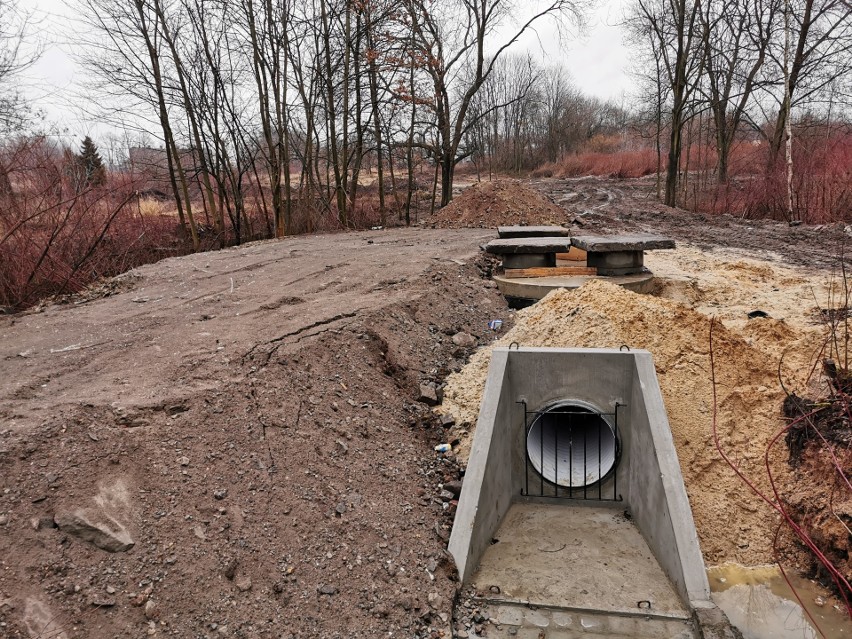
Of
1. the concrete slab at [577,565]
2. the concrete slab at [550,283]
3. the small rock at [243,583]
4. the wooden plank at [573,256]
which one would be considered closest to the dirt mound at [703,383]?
the concrete slab at [577,565]

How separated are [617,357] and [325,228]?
1113 centimetres

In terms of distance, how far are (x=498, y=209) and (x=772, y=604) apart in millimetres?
11188

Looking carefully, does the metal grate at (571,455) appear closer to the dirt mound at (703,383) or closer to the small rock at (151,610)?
the dirt mound at (703,383)

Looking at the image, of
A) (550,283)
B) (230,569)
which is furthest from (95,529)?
(550,283)

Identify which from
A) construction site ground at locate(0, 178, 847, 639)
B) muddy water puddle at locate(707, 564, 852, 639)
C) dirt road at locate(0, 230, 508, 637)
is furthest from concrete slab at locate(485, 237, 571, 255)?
muddy water puddle at locate(707, 564, 852, 639)

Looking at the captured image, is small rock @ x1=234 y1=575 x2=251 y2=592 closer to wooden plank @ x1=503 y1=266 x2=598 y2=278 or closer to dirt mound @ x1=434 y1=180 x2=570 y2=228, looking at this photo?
wooden plank @ x1=503 y1=266 x2=598 y2=278

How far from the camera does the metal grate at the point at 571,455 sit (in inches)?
176

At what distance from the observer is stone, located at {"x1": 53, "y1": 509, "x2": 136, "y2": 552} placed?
254cm

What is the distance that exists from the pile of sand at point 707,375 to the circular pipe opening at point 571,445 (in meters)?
0.61

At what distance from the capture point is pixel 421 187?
90.9 feet

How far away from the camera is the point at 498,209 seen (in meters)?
13.4

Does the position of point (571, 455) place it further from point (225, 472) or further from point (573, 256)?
point (573, 256)

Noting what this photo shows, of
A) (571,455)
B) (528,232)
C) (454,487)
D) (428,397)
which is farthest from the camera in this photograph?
(528,232)

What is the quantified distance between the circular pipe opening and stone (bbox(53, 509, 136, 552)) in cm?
306
